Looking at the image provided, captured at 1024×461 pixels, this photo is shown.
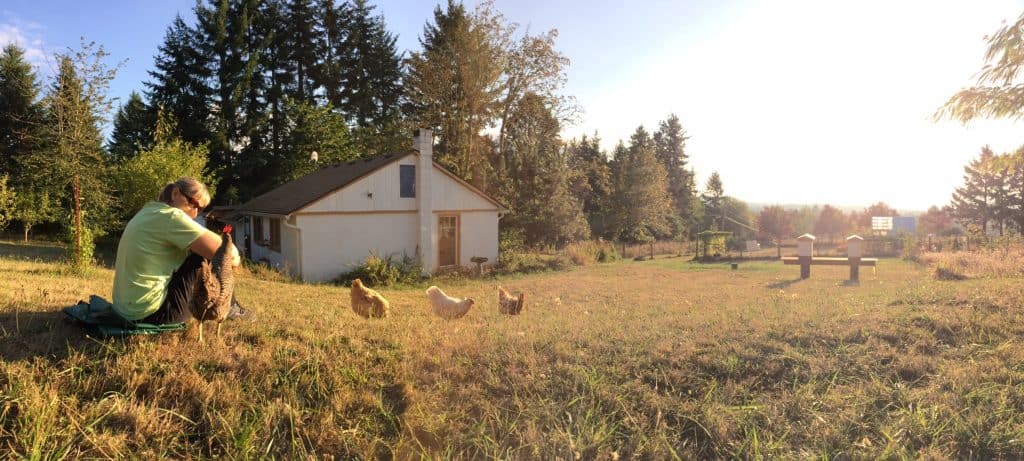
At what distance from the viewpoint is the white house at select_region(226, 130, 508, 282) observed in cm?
1673

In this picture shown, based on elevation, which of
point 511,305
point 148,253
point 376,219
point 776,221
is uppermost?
point 776,221

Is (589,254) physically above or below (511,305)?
below

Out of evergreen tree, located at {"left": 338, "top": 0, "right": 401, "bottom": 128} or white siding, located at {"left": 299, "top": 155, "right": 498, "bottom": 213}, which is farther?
evergreen tree, located at {"left": 338, "top": 0, "right": 401, "bottom": 128}

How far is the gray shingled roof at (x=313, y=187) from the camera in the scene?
17156 millimetres

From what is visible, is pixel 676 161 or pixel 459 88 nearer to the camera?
pixel 459 88

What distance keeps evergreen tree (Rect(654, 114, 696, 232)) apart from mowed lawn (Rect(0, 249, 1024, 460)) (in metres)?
51.1

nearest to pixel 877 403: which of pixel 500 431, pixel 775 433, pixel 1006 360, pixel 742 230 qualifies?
pixel 775 433

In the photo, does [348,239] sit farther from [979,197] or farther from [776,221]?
[979,197]

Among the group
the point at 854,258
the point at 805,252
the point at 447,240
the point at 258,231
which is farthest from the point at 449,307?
the point at 258,231

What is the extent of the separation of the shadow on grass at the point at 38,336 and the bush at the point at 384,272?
11.5m

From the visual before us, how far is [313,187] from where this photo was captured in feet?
63.5

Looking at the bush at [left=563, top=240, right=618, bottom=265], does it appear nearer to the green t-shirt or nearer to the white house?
the white house

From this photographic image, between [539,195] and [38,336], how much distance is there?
2718 cm

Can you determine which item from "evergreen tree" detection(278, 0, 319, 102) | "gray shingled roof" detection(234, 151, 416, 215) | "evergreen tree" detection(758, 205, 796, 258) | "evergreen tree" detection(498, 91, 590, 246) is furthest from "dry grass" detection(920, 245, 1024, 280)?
"evergreen tree" detection(758, 205, 796, 258)
